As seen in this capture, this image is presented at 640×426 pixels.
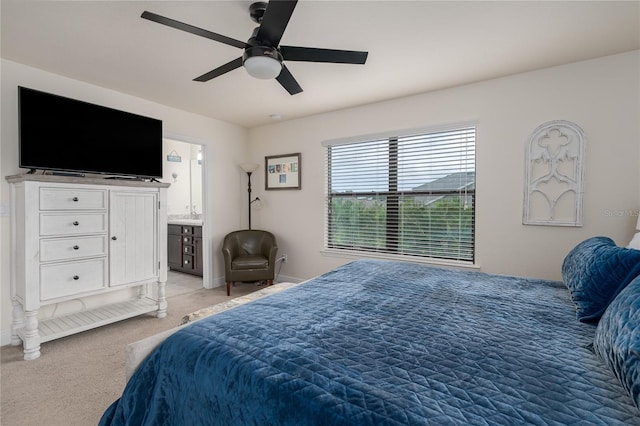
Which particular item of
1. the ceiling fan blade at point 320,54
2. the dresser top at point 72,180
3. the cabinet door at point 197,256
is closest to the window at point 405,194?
the ceiling fan blade at point 320,54

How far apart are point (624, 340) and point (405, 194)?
2.88m

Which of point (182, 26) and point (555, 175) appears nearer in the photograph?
point (182, 26)

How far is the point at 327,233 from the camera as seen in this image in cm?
429

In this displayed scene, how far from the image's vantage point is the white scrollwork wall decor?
2.65 m

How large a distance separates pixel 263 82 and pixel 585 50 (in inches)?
112

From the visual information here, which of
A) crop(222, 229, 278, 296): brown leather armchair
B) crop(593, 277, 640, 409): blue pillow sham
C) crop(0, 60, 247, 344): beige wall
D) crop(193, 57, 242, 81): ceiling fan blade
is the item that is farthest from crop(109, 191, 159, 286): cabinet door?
crop(593, 277, 640, 409): blue pillow sham

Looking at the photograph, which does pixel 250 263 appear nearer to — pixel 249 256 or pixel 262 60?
pixel 249 256

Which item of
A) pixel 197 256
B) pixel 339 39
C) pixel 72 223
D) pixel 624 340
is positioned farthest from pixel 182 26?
pixel 197 256

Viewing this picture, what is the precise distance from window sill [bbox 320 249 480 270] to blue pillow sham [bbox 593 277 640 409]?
2236mm

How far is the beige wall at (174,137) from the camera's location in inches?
105

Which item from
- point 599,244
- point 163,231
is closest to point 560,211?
point 599,244

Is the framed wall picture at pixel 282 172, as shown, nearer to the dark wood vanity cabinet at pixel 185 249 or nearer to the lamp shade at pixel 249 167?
the lamp shade at pixel 249 167

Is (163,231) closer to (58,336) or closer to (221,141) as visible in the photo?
(58,336)

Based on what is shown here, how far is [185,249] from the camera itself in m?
→ 5.25
